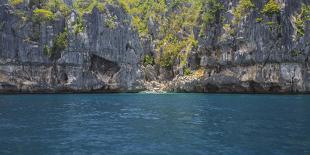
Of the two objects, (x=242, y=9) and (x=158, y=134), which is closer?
(x=158, y=134)

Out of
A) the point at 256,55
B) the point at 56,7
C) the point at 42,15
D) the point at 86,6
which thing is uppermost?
the point at 86,6

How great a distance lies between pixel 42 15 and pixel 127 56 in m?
26.4

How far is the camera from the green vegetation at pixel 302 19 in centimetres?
9656

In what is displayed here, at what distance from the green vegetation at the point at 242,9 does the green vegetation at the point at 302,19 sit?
12.0 metres

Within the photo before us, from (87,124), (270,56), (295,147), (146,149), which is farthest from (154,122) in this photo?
(270,56)

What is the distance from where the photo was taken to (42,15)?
4198 inches

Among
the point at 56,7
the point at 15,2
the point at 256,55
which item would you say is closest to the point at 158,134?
the point at 256,55

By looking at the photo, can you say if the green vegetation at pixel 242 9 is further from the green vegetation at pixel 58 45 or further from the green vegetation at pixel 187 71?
the green vegetation at pixel 58 45

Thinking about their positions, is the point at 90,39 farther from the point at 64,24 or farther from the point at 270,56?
the point at 270,56

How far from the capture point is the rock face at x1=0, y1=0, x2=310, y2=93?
320ft

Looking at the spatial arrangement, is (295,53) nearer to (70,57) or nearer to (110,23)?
(110,23)

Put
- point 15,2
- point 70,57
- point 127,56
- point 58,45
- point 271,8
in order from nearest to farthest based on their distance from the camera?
point 271,8
point 15,2
point 70,57
point 58,45
point 127,56

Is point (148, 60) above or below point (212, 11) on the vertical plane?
below

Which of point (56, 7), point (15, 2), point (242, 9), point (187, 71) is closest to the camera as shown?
point (15, 2)
